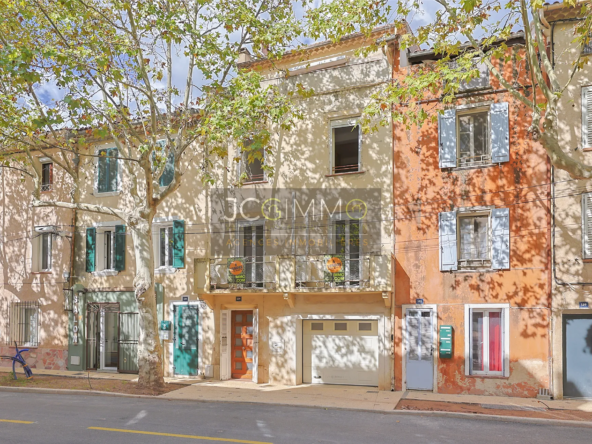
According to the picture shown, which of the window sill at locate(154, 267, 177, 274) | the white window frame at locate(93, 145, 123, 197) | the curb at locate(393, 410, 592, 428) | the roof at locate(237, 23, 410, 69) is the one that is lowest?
the curb at locate(393, 410, 592, 428)

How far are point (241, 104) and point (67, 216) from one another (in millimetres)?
10152

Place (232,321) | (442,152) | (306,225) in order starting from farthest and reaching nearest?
(232,321), (306,225), (442,152)

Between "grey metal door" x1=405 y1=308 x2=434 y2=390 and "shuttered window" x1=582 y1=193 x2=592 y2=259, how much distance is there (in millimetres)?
4088

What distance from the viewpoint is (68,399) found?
14.5 m

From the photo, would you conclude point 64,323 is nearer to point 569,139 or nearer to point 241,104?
point 241,104

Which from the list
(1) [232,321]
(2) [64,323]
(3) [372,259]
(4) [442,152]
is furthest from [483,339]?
(2) [64,323]


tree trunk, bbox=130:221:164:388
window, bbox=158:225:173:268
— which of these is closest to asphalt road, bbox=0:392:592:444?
tree trunk, bbox=130:221:164:388

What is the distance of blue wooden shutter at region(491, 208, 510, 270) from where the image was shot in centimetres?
1491

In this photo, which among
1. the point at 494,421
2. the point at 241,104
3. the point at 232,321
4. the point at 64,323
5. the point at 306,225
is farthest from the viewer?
the point at 64,323

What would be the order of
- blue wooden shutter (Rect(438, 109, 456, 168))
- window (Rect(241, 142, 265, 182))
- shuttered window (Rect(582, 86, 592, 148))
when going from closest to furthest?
shuttered window (Rect(582, 86, 592, 148)) < blue wooden shutter (Rect(438, 109, 456, 168)) < window (Rect(241, 142, 265, 182))

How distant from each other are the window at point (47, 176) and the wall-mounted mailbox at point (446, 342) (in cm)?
1512

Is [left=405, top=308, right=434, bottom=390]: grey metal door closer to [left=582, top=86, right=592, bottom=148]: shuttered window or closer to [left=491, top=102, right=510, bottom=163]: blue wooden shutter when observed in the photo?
[left=491, top=102, right=510, bottom=163]: blue wooden shutter

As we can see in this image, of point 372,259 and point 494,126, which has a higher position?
point 494,126

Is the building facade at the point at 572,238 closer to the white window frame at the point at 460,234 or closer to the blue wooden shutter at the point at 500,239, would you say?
the blue wooden shutter at the point at 500,239
